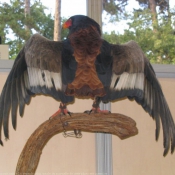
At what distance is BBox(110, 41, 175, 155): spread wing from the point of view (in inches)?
56.6

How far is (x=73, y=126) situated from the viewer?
4.80 feet

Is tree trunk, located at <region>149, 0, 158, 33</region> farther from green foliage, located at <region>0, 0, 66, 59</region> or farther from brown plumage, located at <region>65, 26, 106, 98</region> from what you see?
brown plumage, located at <region>65, 26, 106, 98</region>

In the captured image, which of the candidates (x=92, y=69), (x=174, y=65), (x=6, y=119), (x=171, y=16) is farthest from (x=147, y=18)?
(x=6, y=119)

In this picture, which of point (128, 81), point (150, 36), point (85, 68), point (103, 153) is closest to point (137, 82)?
point (128, 81)

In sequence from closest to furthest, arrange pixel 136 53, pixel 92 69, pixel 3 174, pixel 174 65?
1. pixel 92 69
2. pixel 136 53
3. pixel 3 174
4. pixel 174 65

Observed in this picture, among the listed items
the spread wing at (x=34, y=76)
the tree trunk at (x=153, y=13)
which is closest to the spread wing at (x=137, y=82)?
the spread wing at (x=34, y=76)

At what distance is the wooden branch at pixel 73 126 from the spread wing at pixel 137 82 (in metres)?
0.11

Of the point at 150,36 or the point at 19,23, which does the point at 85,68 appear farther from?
the point at 150,36

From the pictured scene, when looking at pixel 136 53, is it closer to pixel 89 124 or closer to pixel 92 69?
pixel 92 69

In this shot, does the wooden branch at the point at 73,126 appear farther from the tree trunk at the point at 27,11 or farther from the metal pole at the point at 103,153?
the tree trunk at the point at 27,11

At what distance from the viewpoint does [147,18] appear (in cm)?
A: 220

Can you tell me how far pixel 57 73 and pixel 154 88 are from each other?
482 mm

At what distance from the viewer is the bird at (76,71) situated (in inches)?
54.5

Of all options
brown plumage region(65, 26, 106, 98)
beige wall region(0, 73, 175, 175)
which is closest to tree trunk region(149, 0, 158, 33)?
beige wall region(0, 73, 175, 175)
